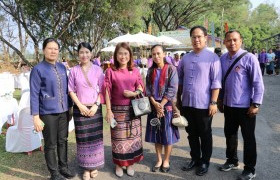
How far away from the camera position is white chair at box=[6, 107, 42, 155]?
4.52m

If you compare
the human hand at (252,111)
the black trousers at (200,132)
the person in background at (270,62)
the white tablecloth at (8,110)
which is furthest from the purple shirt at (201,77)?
the person in background at (270,62)

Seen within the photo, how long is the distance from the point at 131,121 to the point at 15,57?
23.3m

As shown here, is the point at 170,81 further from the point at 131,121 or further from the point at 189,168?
the point at 189,168

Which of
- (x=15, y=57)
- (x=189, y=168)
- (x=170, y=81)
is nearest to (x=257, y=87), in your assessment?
(x=170, y=81)

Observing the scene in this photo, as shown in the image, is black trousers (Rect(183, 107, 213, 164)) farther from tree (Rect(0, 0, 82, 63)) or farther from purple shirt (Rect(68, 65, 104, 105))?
tree (Rect(0, 0, 82, 63))

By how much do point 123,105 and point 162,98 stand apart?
53cm

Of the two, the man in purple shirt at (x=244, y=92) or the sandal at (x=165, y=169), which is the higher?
the man in purple shirt at (x=244, y=92)

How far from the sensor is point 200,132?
11.5 feet

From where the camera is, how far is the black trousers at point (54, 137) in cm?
322

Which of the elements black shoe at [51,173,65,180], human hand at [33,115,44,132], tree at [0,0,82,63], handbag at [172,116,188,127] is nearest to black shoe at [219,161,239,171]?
handbag at [172,116,188,127]

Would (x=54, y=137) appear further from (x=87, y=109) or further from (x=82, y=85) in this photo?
(x=82, y=85)

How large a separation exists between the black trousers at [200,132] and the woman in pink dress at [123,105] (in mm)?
722

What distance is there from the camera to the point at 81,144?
136 inches

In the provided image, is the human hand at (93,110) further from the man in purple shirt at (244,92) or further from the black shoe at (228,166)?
the black shoe at (228,166)
